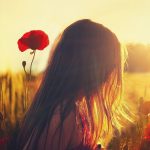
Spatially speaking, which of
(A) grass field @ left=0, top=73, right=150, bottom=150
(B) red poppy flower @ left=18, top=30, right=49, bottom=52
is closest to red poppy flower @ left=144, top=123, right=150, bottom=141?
(A) grass field @ left=0, top=73, right=150, bottom=150

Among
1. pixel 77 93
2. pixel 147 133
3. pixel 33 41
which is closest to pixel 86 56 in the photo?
pixel 77 93

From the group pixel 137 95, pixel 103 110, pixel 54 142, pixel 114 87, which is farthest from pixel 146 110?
pixel 54 142

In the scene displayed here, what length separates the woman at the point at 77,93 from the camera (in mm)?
2182

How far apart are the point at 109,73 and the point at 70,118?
1.05 ft

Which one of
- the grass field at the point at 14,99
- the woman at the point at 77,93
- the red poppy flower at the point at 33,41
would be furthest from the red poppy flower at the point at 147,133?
the red poppy flower at the point at 33,41

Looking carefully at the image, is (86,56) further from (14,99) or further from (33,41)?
(33,41)

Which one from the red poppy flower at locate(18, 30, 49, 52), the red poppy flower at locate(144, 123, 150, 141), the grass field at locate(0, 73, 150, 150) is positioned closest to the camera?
the grass field at locate(0, 73, 150, 150)

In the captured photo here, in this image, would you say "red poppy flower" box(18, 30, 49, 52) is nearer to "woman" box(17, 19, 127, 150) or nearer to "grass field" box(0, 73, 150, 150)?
"grass field" box(0, 73, 150, 150)

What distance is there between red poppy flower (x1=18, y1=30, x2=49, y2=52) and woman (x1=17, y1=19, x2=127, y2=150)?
0.70 meters

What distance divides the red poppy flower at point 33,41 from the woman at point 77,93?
0.70m

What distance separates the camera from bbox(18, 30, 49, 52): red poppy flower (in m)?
3.19

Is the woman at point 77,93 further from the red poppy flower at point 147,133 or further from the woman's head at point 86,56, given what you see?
the red poppy flower at point 147,133

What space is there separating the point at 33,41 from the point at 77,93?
1022mm

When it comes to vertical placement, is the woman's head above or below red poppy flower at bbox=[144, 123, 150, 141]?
above
